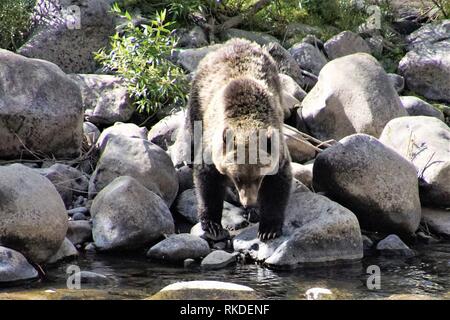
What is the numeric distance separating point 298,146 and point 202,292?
5007mm

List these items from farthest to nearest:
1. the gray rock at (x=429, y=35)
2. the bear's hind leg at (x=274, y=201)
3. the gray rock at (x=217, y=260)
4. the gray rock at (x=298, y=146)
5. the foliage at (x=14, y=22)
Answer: the gray rock at (x=429, y=35), the foliage at (x=14, y=22), the gray rock at (x=298, y=146), the bear's hind leg at (x=274, y=201), the gray rock at (x=217, y=260)

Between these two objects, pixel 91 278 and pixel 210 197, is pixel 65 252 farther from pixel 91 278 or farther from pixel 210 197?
pixel 210 197

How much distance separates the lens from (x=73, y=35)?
14516 mm

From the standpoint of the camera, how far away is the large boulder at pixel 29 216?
904 cm

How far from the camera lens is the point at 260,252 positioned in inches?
389

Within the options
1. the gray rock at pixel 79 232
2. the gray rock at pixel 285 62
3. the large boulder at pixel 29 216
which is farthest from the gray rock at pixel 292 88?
the large boulder at pixel 29 216

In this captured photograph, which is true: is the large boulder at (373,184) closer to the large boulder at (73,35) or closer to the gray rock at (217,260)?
the gray rock at (217,260)

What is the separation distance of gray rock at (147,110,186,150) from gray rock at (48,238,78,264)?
3.18 metres

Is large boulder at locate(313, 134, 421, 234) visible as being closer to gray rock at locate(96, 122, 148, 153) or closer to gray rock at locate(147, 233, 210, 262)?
gray rock at locate(147, 233, 210, 262)

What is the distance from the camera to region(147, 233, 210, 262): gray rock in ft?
31.9

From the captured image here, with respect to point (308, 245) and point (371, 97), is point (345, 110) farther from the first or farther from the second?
point (308, 245)

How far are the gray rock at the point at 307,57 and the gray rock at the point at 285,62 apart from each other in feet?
1.48

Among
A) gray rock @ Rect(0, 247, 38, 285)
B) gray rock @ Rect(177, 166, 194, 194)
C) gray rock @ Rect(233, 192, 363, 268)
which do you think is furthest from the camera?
gray rock @ Rect(177, 166, 194, 194)

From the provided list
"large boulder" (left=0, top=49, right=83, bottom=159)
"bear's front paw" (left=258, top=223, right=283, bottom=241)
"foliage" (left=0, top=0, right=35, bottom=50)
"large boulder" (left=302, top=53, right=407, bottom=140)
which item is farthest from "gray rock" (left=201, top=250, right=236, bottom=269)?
"foliage" (left=0, top=0, right=35, bottom=50)
